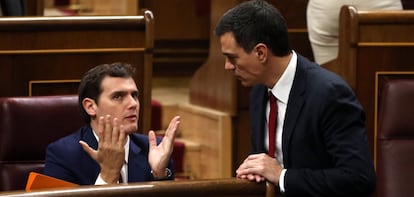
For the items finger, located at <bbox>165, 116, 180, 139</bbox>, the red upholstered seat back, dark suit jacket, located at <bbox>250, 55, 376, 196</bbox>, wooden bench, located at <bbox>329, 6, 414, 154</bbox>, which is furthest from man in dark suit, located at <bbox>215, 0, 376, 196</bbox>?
wooden bench, located at <bbox>329, 6, 414, 154</bbox>

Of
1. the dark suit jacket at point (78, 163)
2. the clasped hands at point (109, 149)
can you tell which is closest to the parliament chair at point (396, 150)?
the dark suit jacket at point (78, 163)

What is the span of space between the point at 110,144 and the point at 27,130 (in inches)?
14.5

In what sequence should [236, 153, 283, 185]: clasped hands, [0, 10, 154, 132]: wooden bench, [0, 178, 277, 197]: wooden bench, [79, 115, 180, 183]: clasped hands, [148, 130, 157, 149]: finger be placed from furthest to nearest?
[0, 10, 154, 132]: wooden bench < [148, 130, 157, 149]: finger < [79, 115, 180, 183]: clasped hands < [236, 153, 283, 185]: clasped hands < [0, 178, 277, 197]: wooden bench

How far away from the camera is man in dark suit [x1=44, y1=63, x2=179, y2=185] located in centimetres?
160

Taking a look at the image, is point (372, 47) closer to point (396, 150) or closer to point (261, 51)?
point (396, 150)

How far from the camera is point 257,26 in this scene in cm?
162

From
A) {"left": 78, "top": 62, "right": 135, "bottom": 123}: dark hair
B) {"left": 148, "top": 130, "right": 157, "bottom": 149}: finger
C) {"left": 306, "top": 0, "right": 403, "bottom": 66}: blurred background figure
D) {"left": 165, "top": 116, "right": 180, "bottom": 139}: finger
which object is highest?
{"left": 306, "top": 0, "right": 403, "bottom": 66}: blurred background figure

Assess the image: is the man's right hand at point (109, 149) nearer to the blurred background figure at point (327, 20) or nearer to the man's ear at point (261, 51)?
the man's ear at point (261, 51)

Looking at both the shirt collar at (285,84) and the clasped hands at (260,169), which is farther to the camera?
the shirt collar at (285,84)

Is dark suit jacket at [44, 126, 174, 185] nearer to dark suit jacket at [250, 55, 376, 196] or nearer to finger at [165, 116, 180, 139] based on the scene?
finger at [165, 116, 180, 139]

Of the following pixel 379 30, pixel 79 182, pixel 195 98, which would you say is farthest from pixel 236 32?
pixel 195 98

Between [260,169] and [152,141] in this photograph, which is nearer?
[260,169]

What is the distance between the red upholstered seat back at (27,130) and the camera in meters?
1.88

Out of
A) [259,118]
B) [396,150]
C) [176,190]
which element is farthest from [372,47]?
[176,190]
